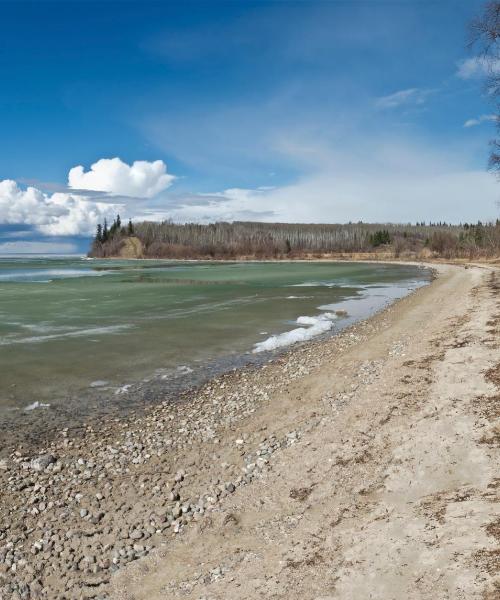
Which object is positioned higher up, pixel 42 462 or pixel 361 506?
pixel 361 506

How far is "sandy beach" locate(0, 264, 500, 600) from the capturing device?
5.29m

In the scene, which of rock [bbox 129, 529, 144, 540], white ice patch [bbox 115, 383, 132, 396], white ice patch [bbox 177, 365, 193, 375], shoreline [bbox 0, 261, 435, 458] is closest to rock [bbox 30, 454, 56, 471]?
shoreline [bbox 0, 261, 435, 458]

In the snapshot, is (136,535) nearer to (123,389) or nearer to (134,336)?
(123,389)

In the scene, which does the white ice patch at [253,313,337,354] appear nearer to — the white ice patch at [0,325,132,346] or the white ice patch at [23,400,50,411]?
the white ice patch at [23,400,50,411]

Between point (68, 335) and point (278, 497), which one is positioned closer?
point (278, 497)

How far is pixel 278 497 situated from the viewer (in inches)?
294

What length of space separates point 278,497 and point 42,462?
488 cm

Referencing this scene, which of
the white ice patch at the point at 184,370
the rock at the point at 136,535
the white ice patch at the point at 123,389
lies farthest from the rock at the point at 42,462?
the white ice patch at the point at 184,370

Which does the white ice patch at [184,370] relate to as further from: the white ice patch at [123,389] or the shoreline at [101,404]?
the white ice patch at [123,389]

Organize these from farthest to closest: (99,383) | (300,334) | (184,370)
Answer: (300,334) → (184,370) → (99,383)

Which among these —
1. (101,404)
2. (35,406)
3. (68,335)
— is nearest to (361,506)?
(101,404)

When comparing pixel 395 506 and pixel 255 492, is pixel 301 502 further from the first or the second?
pixel 395 506

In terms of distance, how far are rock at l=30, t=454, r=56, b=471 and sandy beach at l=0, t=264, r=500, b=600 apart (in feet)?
0.12

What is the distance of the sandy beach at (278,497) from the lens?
5.29 meters
